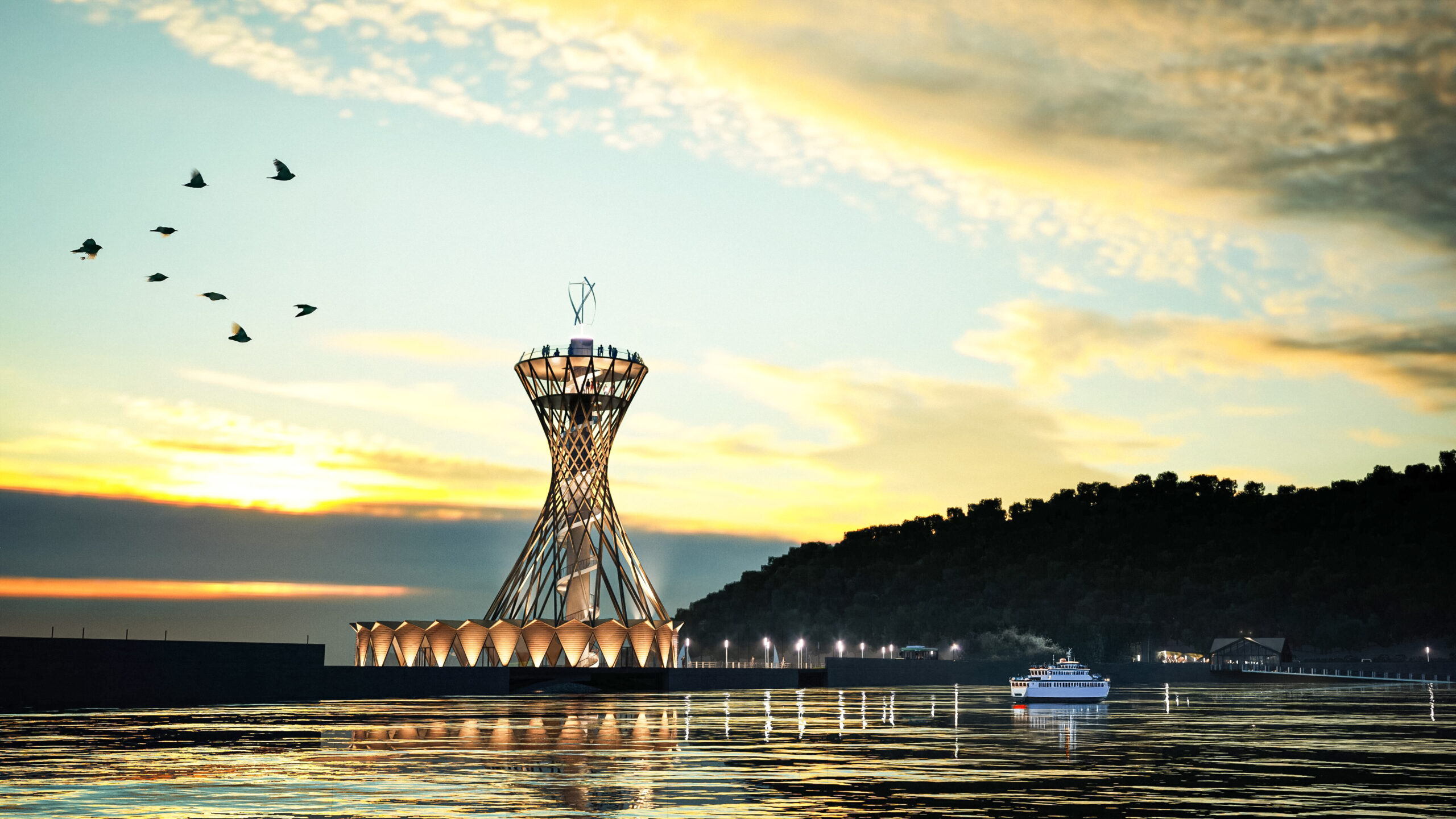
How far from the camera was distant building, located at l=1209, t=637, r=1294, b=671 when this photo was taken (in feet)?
548

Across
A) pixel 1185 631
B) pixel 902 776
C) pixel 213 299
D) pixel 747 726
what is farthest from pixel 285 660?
pixel 1185 631

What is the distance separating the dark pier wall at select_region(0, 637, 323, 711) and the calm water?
2.01m

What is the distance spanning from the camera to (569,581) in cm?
9962

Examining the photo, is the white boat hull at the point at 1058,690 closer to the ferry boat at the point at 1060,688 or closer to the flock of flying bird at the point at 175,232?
the ferry boat at the point at 1060,688

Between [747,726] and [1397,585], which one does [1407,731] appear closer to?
[747,726]

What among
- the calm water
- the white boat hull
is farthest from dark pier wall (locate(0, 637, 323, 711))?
the white boat hull

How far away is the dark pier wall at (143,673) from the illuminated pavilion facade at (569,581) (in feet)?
99.0

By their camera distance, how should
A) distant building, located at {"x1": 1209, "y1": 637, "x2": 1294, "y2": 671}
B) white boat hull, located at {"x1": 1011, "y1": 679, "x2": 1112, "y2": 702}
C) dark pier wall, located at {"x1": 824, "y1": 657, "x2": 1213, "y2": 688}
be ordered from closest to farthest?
white boat hull, located at {"x1": 1011, "y1": 679, "x2": 1112, "y2": 702}
dark pier wall, located at {"x1": 824, "y1": 657, "x2": 1213, "y2": 688}
distant building, located at {"x1": 1209, "y1": 637, "x2": 1294, "y2": 671}

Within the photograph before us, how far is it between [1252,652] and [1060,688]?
340 ft

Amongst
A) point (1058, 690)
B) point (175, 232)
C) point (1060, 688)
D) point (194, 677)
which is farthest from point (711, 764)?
point (1060, 688)

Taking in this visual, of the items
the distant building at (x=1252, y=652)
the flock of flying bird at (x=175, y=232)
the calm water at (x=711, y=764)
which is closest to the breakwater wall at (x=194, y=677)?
the calm water at (x=711, y=764)

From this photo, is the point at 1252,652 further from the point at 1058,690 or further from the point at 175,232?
the point at 175,232

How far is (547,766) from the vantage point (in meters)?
30.0

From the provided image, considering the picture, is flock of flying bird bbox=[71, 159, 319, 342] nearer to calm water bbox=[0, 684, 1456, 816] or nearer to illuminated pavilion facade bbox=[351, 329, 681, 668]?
calm water bbox=[0, 684, 1456, 816]
